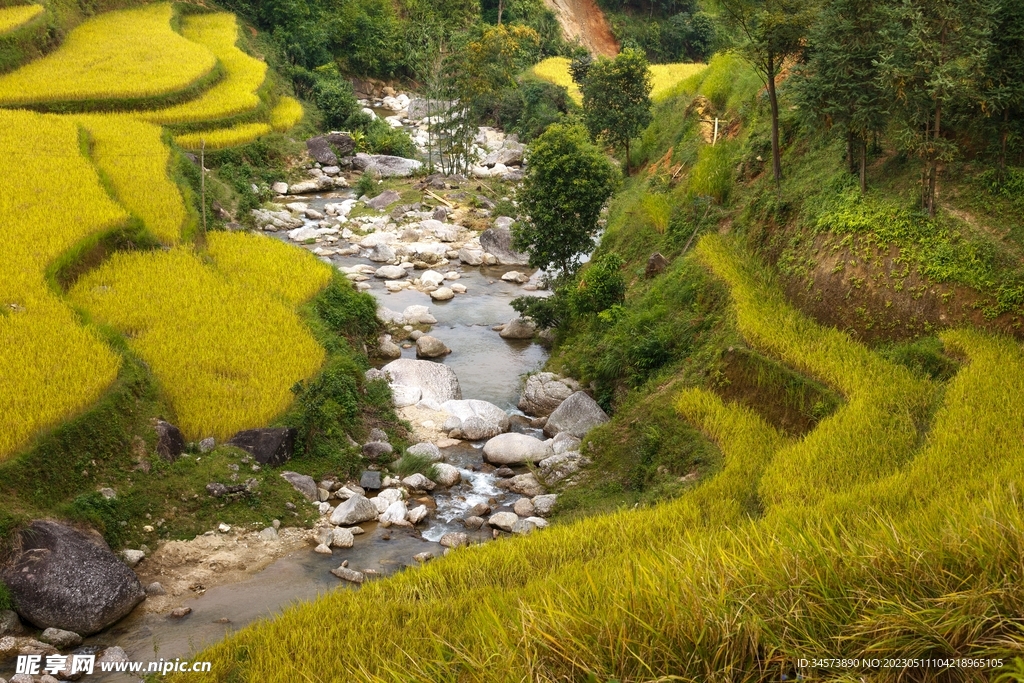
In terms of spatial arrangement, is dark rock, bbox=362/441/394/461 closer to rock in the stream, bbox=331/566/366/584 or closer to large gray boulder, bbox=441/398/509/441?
large gray boulder, bbox=441/398/509/441

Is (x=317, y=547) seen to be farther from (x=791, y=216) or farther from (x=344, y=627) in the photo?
(x=791, y=216)

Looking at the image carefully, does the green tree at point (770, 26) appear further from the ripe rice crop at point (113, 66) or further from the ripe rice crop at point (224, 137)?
the ripe rice crop at point (113, 66)

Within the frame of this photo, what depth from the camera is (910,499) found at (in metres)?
6.07

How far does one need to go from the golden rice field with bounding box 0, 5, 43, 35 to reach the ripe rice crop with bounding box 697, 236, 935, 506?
22.3 meters

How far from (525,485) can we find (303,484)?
2.63m

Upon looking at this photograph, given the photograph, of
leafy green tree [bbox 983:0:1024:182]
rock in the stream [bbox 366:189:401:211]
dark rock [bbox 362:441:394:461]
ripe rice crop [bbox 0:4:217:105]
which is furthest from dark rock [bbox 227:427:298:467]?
ripe rice crop [bbox 0:4:217:105]

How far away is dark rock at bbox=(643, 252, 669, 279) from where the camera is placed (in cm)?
1392

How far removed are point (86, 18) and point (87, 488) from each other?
27629mm

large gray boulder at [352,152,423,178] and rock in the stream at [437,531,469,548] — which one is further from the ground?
rock in the stream at [437,531,469,548]

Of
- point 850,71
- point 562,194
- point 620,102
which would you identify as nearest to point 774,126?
point 850,71

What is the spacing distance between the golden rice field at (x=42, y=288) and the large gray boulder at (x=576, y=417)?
559cm

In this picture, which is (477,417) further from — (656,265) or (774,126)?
(774,126)

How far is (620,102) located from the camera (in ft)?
74.0

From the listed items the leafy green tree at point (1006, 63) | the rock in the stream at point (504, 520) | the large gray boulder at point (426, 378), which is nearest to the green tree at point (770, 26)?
the leafy green tree at point (1006, 63)
